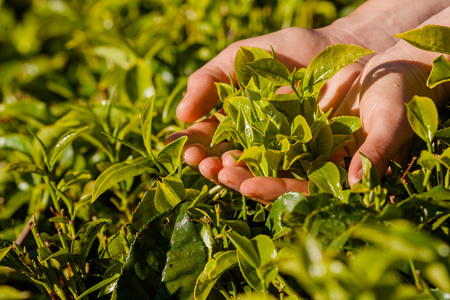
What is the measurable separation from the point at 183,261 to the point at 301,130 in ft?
1.06

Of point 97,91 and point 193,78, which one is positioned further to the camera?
point 97,91

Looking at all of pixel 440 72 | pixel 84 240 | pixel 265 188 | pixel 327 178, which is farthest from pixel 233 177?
pixel 440 72

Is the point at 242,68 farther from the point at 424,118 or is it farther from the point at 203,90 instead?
the point at 424,118

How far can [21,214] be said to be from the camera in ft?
4.36

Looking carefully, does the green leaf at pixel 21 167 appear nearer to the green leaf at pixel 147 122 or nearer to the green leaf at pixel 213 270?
the green leaf at pixel 147 122

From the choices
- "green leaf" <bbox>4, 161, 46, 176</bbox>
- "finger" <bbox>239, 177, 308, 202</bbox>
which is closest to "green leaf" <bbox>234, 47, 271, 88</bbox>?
"finger" <bbox>239, 177, 308, 202</bbox>

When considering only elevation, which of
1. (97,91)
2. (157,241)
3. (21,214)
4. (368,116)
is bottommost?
(21,214)

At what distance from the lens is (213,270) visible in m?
0.70

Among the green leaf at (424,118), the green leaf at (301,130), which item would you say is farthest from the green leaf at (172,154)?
the green leaf at (424,118)

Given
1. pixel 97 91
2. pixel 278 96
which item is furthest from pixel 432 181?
pixel 97 91

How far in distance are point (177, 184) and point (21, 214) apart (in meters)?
0.69

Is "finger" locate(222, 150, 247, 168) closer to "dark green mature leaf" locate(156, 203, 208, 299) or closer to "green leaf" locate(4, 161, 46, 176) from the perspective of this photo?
"dark green mature leaf" locate(156, 203, 208, 299)

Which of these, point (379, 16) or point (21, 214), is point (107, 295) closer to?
point (21, 214)

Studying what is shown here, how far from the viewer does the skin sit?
2.81 feet
